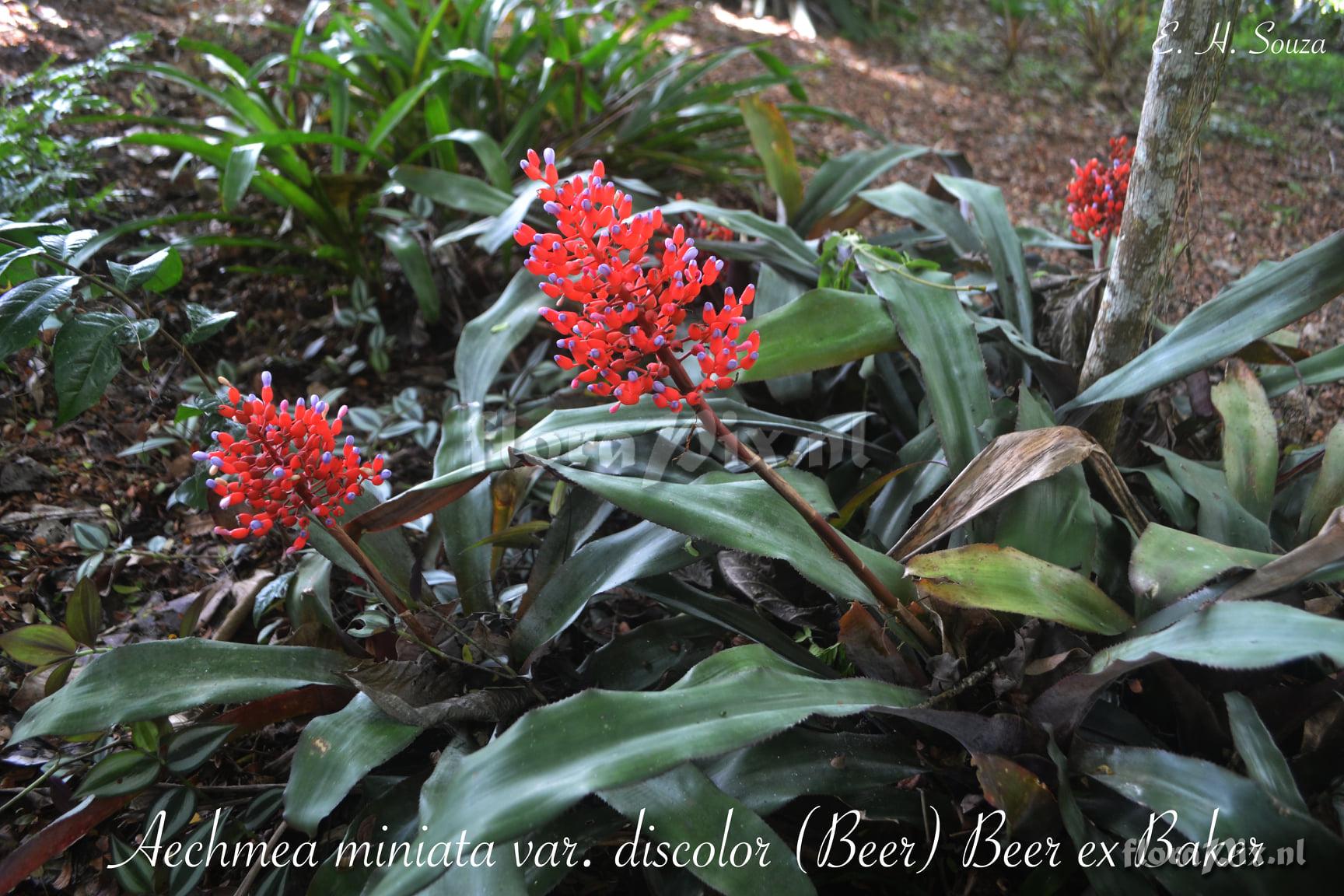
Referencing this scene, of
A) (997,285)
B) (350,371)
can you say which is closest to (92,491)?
(350,371)

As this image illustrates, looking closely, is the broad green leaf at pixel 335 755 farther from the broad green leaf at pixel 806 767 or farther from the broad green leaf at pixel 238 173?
the broad green leaf at pixel 238 173

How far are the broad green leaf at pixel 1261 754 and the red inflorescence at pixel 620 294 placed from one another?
97 centimetres

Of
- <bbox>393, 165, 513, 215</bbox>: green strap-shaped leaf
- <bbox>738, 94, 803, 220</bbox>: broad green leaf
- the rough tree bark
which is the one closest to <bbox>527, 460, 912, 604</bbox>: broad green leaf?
the rough tree bark

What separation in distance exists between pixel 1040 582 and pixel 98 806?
5.37ft

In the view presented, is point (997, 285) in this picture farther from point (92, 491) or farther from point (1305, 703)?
point (92, 491)

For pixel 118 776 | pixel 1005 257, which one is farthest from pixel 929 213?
pixel 118 776

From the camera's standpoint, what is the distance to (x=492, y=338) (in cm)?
218

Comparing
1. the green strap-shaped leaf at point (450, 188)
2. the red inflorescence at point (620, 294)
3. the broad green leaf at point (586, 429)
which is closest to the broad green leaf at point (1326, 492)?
the broad green leaf at point (586, 429)

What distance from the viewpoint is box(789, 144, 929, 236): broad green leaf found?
9.05ft

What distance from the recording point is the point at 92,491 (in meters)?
2.24

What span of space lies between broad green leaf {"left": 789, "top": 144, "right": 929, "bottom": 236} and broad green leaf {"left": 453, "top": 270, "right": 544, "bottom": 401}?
100 centimetres

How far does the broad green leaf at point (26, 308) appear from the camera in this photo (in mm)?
1497

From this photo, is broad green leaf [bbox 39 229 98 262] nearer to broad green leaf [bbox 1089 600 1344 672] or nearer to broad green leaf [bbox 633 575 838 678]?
broad green leaf [bbox 633 575 838 678]

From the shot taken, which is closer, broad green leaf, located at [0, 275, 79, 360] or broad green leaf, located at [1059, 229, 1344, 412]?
broad green leaf, located at [0, 275, 79, 360]
